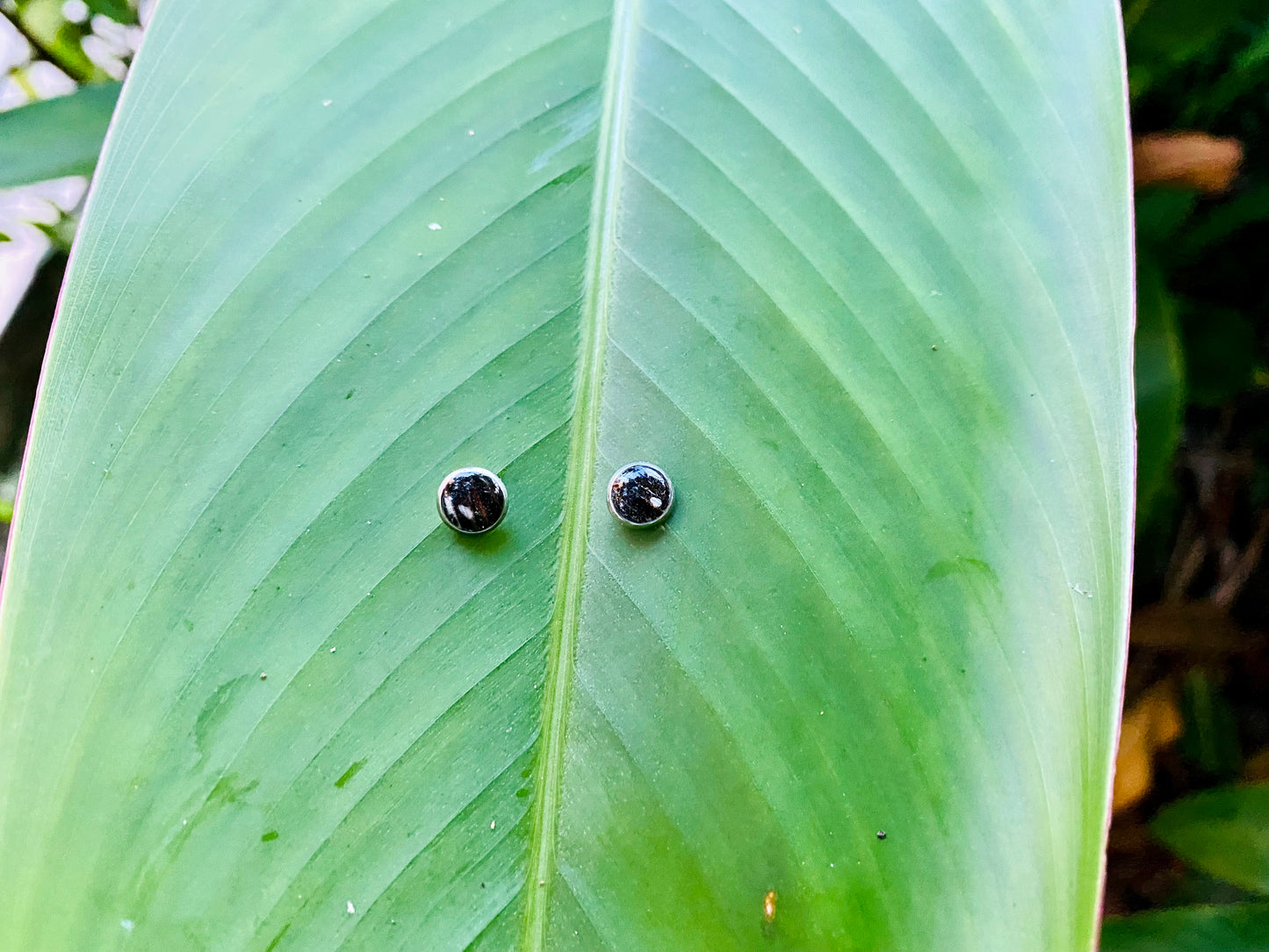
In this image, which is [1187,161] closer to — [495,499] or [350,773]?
[495,499]

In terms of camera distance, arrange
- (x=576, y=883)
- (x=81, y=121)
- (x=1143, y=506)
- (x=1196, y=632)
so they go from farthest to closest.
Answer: (x=1196, y=632) < (x=1143, y=506) < (x=81, y=121) < (x=576, y=883)

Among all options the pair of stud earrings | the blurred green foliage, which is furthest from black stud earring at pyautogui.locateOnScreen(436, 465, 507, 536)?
the blurred green foliage

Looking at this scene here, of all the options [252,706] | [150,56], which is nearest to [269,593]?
[252,706]

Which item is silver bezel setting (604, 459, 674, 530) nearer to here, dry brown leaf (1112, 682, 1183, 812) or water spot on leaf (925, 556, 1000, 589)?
water spot on leaf (925, 556, 1000, 589)

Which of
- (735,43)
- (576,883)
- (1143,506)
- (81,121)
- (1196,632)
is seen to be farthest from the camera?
(1196,632)

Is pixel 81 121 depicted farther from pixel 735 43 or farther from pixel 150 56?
pixel 735 43

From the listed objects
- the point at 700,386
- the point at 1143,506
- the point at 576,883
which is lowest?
the point at 576,883

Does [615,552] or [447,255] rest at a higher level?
[447,255]

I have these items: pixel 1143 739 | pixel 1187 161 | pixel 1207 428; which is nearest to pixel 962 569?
pixel 1187 161
